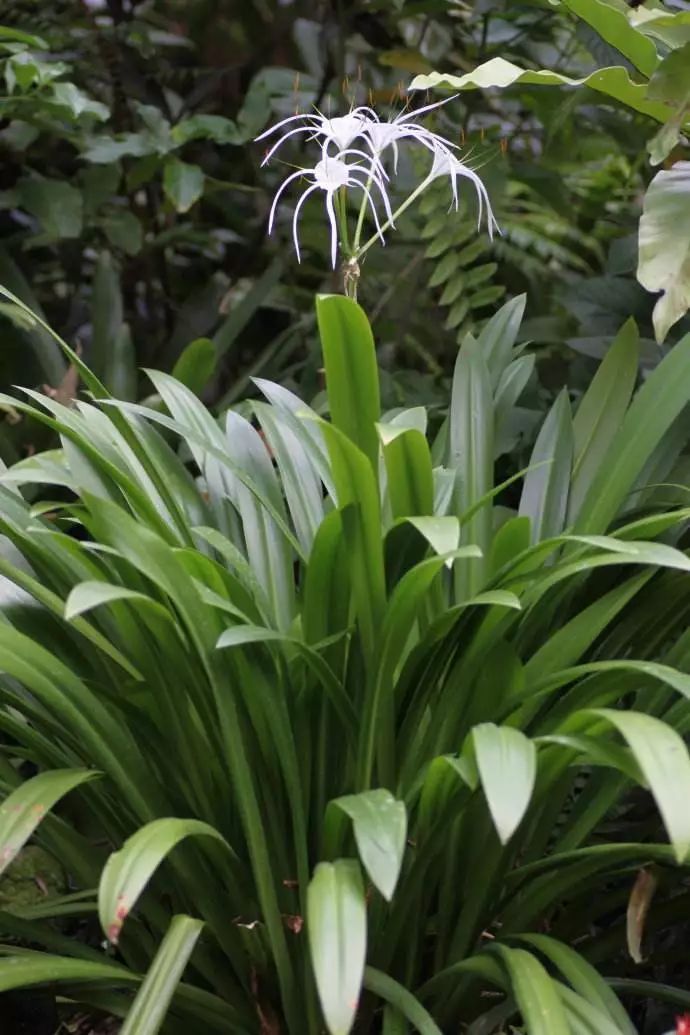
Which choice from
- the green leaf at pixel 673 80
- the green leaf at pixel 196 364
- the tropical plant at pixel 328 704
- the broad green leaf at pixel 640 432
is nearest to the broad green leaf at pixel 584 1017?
the tropical plant at pixel 328 704

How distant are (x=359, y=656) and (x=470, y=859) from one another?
18 cm

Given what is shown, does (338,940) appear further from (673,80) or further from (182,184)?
(182,184)

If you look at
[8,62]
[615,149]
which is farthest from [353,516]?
[615,149]

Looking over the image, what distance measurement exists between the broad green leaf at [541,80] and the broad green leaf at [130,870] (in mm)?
571

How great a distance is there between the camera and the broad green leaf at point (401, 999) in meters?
0.73

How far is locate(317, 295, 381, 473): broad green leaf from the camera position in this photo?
2.48ft

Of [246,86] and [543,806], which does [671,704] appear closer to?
[543,806]

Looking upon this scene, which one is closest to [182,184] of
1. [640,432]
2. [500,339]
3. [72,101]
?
[72,101]

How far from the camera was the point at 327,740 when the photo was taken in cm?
85

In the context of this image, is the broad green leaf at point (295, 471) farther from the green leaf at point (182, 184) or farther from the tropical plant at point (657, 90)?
the green leaf at point (182, 184)

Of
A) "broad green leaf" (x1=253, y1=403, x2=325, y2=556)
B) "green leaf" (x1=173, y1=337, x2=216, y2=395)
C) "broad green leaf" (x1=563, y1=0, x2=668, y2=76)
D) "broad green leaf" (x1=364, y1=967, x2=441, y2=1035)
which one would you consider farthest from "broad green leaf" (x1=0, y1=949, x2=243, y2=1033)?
"broad green leaf" (x1=563, y1=0, x2=668, y2=76)

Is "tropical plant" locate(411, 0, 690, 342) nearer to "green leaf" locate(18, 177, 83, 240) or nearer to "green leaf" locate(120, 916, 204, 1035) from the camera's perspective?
"green leaf" locate(120, 916, 204, 1035)

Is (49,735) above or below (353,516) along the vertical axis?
below

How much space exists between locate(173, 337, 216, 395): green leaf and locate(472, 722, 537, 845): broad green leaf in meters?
0.75
